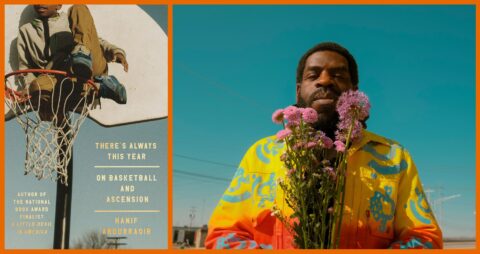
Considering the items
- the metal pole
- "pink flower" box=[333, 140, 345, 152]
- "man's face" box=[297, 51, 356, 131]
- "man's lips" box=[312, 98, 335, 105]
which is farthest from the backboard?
"pink flower" box=[333, 140, 345, 152]

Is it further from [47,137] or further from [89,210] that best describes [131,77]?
[89,210]

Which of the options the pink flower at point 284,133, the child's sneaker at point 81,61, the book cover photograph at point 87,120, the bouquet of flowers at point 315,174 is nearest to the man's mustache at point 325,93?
the bouquet of flowers at point 315,174

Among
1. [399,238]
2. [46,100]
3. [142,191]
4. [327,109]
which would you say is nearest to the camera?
[399,238]

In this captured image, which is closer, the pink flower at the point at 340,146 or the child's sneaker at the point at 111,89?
the pink flower at the point at 340,146

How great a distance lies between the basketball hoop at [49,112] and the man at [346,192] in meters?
5.08

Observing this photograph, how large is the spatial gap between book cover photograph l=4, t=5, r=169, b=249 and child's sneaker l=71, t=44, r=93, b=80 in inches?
0.5

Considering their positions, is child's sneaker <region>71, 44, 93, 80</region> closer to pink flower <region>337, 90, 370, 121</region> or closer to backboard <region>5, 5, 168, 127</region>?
backboard <region>5, 5, 168, 127</region>

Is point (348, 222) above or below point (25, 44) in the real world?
below

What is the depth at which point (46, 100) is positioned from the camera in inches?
275

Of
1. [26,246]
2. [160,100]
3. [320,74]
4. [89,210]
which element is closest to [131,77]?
[160,100]

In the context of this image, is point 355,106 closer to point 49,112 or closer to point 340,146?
point 340,146

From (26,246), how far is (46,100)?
1836 millimetres

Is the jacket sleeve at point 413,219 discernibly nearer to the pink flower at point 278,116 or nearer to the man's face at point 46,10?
the pink flower at point 278,116

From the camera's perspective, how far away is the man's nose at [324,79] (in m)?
2.13
